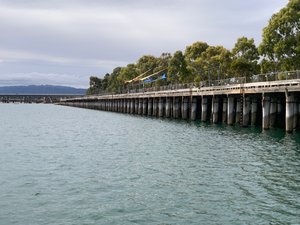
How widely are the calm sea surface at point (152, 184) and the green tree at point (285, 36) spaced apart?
1097 inches

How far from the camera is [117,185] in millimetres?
23547

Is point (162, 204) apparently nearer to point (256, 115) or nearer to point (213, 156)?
point (213, 156)

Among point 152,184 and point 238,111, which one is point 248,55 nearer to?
point 238,111

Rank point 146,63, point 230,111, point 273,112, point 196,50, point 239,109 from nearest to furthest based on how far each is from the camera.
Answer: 1. point 273,112
2. point 230,111
3. point 239,109
4. point 196,50
5. point 146,63

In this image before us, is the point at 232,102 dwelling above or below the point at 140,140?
above

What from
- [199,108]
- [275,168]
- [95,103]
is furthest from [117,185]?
[95,103]

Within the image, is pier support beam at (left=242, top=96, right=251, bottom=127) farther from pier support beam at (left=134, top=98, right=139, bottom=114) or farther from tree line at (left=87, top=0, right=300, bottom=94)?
pier support beam at (left=134, top=98, right=139, bottom=114)

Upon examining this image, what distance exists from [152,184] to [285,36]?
48774mm

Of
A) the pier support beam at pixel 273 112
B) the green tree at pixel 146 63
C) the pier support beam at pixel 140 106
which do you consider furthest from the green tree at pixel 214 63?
the green tree at pixel 146 63

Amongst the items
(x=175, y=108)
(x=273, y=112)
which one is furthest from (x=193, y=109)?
(x=273, y=112)

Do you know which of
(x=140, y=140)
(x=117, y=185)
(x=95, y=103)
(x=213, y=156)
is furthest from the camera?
(x=95, y=103)

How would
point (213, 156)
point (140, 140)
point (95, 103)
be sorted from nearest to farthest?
point (213, 156), point (140, 140), point (95, 103)

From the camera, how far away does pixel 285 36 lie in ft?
215

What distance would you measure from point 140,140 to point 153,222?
2860 cm
